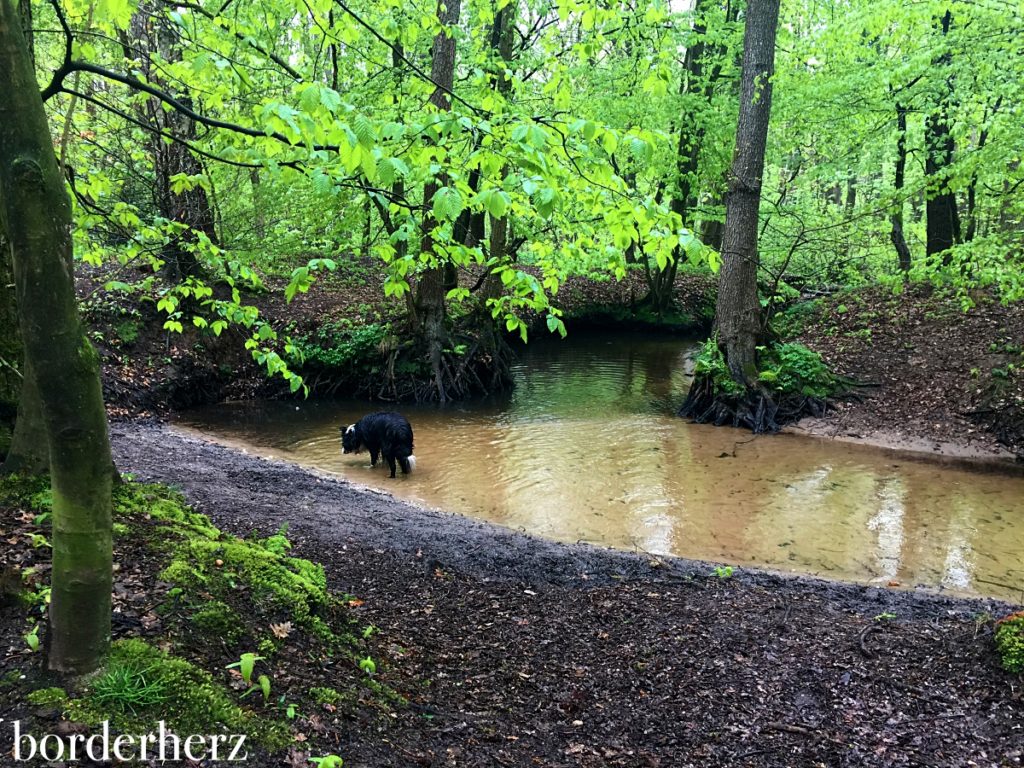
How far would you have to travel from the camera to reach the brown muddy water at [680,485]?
6781 millimetres

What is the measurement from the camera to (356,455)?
1041 cm

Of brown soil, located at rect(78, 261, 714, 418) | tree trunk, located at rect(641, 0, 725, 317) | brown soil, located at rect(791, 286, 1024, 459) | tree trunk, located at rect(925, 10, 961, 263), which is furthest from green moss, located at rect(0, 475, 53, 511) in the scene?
tree trunk, located at rect(925, 10, 961, 263)

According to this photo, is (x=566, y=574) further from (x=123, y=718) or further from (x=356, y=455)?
(x=356, y=455)

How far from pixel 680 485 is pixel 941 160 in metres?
9.16

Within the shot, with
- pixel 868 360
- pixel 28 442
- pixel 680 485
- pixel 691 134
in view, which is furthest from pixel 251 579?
pixel 691 134

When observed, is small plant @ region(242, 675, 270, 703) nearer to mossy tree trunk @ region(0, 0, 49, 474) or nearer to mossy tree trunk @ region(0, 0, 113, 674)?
A: mossy tree trunk @ region(0, 0, 113, 674)

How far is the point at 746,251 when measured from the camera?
1186 centimetres

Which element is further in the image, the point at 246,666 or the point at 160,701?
the point at 246,666

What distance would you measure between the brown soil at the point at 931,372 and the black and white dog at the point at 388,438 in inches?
274

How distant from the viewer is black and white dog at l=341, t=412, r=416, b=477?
928 centimetres

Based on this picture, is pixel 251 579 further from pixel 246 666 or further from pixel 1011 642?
pixel 1011 642

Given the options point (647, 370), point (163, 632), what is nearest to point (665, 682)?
point (163, 632)

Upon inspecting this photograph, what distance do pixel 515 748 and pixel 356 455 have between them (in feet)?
25.9

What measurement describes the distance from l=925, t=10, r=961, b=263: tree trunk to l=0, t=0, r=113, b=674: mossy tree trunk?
14.4 m
